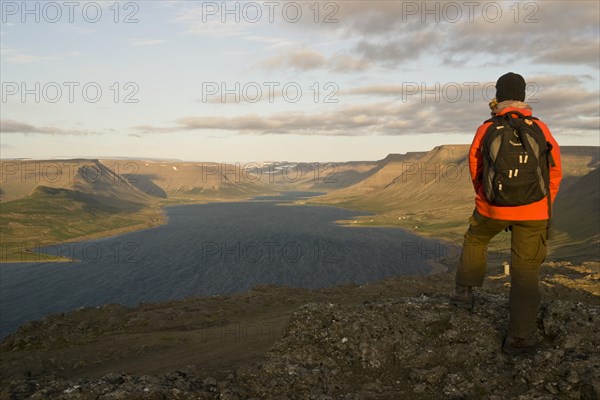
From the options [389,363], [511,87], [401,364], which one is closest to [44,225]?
[389,363]

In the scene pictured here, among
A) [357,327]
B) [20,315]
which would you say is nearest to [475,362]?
[357,327]

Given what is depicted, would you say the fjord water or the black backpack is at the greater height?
the black backpack

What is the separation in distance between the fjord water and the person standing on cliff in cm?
6838

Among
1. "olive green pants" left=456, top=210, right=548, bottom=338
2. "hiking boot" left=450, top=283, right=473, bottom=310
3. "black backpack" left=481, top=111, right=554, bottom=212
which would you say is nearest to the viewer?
"black backpack" left=481, top=111, right=554, bottom=212

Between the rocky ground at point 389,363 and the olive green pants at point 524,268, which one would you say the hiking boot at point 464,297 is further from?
the olive green pants at point 524,268

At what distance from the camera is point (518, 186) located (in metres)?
7.15

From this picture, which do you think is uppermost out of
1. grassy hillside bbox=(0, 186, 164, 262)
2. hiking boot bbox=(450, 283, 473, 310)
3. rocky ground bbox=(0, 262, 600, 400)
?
hiking boot bbox=(450, 283, 473, 310)

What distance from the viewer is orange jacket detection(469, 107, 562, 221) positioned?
7352 millimetres

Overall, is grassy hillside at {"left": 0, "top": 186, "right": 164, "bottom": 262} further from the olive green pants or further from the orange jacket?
the olive green pants

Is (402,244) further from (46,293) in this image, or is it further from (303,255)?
(46,293)

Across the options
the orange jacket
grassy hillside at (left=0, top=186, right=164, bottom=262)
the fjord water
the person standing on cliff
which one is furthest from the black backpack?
grassy hillside at (left=0, top=186, right=164, bottom=262)

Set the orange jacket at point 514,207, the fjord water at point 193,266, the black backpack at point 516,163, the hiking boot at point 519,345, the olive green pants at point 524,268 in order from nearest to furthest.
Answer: the black backpack at point 516,163 → the orange jacket at point 514,207 → the olive green pants at point 524,268 → the hiking boot at point 519,345 → the fjord water at point 193,266

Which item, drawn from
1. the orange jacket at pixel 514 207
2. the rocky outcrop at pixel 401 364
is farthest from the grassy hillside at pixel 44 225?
the orange jacket at pixel 514 207

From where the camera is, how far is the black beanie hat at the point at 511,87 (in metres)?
7.97
